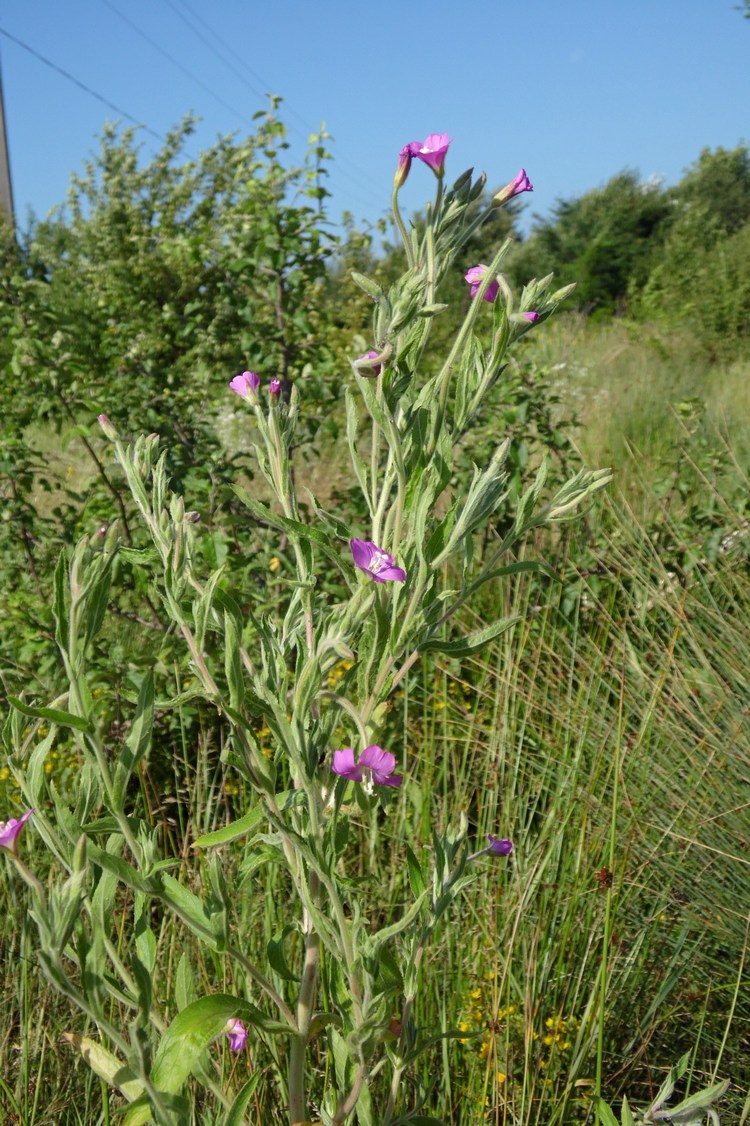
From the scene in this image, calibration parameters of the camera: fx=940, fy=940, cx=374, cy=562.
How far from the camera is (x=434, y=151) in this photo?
1.07m

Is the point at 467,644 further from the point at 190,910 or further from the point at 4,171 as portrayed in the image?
the point at 4,171

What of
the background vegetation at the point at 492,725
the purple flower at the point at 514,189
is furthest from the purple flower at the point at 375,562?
the purple flower at the point at 514,189

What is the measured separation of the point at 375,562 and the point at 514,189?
57cm

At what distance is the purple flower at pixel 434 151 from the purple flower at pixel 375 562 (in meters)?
0.45

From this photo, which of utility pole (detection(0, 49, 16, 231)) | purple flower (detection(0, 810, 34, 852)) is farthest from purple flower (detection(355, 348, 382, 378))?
utility pole (detection(0, 49, 16, 231))

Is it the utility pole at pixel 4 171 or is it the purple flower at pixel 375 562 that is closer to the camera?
the purple flower at pixel 375 562

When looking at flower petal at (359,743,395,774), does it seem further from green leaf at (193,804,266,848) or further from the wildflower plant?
green leaf at (193,804,266,848)

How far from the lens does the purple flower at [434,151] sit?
3.50ft

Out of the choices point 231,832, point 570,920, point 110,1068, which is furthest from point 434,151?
point 570,920

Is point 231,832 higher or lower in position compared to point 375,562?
lower

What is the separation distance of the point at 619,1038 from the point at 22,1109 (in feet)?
3.25

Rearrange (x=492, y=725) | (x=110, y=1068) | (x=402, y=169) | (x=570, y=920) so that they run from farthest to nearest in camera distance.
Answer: (x=492, y=725) → (x=570, y=920) → (x=402, y=169) → (x=110, y=1068)

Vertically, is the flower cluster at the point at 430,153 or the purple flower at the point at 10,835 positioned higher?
the flower cluster at the point at 430,153

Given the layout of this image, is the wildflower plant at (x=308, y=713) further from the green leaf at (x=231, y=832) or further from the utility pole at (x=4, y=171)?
the utility pole at (x=4, y=171)
